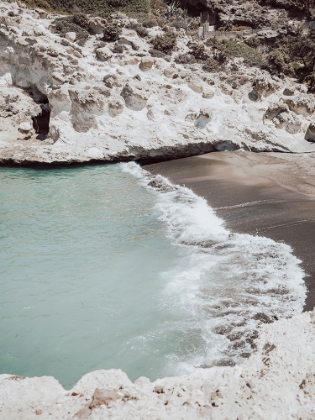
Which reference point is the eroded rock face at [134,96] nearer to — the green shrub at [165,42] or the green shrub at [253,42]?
the green shrub at [165,42]

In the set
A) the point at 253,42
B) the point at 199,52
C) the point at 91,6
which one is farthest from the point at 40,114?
the point at 253,42

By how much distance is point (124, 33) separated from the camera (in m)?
26.7

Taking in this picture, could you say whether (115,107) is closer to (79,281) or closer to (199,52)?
(199,52)

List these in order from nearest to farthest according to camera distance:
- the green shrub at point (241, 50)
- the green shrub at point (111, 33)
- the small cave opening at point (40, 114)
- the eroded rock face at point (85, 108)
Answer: the eroded rock face at point (85, 108) < the small cave opening at point (40, 114) < the green shrub at point (111, 33) < the green shrub at point (241, 50)

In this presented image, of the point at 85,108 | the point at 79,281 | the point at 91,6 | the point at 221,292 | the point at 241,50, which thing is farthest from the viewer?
the point at 91,6

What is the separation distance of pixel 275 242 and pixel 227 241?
132 cm

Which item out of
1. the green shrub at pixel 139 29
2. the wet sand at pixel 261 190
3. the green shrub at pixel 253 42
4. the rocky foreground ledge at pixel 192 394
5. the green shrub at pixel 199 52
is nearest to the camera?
the rocky foreground ledge at pixel 192 394

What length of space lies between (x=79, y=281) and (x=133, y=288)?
4.52 feet

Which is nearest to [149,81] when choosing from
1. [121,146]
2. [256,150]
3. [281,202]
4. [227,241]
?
[121,146]

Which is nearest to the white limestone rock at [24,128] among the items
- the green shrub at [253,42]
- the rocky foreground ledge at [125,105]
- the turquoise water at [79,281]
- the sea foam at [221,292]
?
Answer: the rocky foreground ledge at [125,105]

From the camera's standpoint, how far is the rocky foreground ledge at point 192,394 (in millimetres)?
3781

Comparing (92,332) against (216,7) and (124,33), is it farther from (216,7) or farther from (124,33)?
(216,7)

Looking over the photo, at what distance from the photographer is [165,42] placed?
85.6 ft

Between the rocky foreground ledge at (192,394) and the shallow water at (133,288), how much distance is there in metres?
0.95
